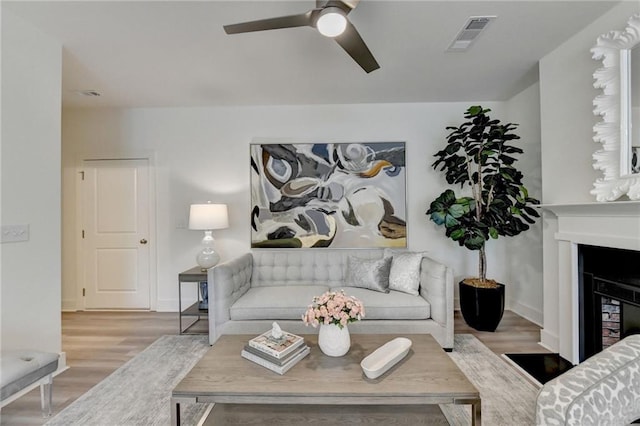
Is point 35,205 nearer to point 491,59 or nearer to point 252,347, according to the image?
point 252,347

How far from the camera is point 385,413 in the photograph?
1.69 meters

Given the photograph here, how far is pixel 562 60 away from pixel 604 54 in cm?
54

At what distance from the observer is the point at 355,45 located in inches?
75.4

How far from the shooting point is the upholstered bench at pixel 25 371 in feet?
5.24

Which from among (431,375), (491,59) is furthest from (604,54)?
(431,375)

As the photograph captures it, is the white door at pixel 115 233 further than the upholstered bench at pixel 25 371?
Yes

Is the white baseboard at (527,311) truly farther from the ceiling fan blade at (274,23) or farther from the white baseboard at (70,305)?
the white baseboard at (70,305)

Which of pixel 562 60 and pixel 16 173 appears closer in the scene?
pixel 16 173

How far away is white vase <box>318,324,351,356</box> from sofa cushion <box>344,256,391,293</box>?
1269 mm

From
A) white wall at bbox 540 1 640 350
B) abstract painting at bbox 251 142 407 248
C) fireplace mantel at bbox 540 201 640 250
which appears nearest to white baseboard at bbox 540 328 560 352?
white wall at bbox 540 1 640 350

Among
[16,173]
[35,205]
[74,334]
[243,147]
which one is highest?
[243,147]

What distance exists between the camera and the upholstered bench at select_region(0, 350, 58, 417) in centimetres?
160

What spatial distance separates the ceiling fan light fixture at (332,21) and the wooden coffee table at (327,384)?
182 centimetres

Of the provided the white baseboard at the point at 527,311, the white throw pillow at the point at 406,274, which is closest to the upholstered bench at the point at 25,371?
the white throw pillow at the point at 406,274
